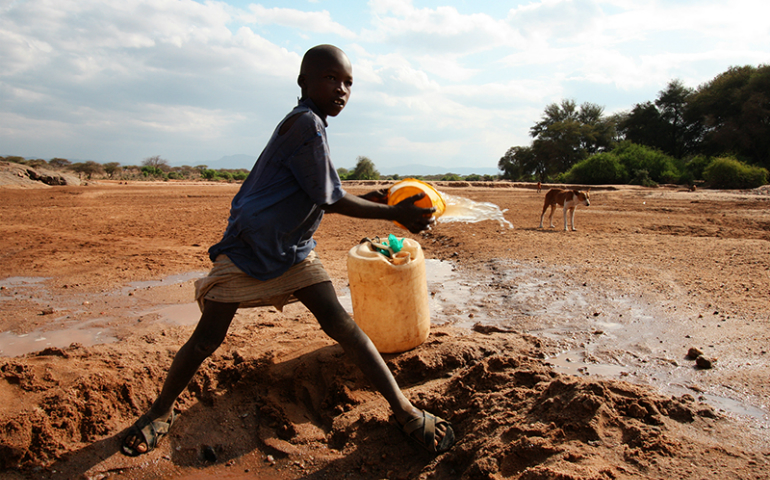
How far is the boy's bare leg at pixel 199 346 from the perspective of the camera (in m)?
2.19

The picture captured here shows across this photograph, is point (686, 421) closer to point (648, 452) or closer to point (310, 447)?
point (648, 452)

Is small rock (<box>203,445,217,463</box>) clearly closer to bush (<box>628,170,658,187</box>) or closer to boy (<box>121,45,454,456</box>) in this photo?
boy (<box>121,45,454,456</box>)

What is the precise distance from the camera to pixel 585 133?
1774 inches

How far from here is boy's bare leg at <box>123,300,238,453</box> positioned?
2.19 m

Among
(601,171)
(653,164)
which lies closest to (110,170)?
(601,171)

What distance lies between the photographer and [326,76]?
2.07 meters

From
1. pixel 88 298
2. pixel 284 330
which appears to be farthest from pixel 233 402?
pixel 88 298

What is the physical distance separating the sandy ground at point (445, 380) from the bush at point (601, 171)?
→ 26.0m

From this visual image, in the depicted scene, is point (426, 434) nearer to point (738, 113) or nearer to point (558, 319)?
point (558, 319)

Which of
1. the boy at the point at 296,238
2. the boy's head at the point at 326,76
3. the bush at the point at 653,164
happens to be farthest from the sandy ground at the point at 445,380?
the bush at the point at 653,164

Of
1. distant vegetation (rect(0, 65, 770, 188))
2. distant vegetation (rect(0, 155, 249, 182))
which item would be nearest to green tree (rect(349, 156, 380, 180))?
distant vegetation (rect(0, 65, 770, 188))

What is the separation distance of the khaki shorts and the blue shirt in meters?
0.06

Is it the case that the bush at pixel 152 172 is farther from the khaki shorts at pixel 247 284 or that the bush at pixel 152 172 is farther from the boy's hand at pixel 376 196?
the khaki shorts at pixel 247 284

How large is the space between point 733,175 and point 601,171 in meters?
8.29
